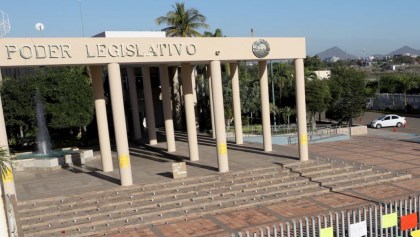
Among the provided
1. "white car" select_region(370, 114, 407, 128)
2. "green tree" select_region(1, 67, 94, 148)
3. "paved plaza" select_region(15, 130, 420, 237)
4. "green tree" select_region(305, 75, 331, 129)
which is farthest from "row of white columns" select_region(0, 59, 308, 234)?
"white car" select_region(370, 114, 407, 128)

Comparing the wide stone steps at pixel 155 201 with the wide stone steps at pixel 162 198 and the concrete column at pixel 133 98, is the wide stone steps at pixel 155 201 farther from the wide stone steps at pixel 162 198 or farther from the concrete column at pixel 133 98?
the concrete column at pixel 133 98

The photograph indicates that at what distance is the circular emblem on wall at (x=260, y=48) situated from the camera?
61.1 ft

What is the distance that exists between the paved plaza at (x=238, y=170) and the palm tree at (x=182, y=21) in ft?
36.3

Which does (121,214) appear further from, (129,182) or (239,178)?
(239,178)

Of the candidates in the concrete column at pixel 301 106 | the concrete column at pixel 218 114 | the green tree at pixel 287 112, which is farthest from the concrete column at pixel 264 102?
the green tree at pixel 287 112

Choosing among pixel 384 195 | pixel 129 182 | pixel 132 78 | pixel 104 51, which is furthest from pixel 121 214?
pixel 132 78

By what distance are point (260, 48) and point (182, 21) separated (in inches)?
652

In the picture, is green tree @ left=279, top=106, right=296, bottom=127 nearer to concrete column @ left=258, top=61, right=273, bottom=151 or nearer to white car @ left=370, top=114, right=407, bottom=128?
white car @ left=370, top=114, right=407, bottom=128

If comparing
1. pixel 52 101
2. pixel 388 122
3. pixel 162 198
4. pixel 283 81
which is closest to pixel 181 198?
pixel 162 198

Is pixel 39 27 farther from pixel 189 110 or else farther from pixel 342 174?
pixel 342 174

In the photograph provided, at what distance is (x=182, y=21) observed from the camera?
33.8 metres

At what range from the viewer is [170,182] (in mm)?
16312

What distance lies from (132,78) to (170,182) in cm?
1262

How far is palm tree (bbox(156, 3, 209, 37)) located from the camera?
33.7 m
